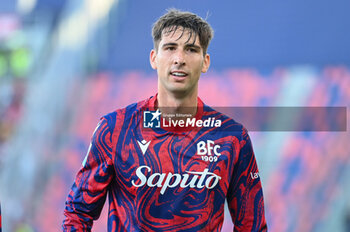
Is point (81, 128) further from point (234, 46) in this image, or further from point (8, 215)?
point (234, 46)

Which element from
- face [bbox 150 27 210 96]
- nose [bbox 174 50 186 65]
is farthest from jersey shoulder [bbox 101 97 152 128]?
nose [bbox 174 50 186 65]

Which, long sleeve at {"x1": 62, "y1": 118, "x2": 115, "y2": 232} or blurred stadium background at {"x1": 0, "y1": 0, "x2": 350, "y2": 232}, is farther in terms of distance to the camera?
blurred stadium background at {"x1": 0, "y1": 0, "x2": 350, "y2": 232}

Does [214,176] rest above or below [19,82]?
below

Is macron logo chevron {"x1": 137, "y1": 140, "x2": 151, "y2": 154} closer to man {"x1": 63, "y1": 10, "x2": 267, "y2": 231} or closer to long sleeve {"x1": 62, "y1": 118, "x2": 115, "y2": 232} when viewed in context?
man {"x1": 63, "y1": 10, "x2": 267, "y2": 231}

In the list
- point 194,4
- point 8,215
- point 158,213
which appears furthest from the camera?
point 8,215

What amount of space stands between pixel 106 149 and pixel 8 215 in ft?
9.68

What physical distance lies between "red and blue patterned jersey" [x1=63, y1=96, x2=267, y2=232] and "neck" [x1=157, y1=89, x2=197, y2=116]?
54 mm

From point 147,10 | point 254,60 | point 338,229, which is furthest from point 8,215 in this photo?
point 338,229

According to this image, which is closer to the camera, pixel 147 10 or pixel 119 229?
pixel 119 229

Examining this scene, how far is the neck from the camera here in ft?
7.67

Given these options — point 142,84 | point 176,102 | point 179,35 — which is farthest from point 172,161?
point 142,84

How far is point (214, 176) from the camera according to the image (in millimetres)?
2309

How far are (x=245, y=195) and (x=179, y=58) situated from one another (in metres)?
0.68

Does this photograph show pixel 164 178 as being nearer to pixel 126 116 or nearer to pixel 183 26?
pixel 126 116
